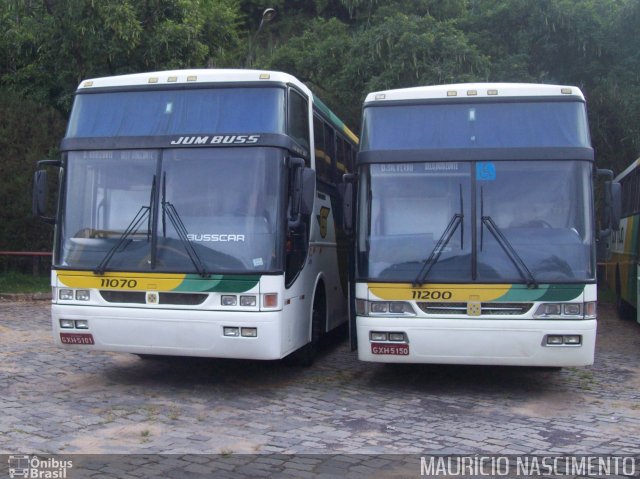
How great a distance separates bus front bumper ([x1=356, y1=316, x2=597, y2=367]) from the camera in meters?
8.45

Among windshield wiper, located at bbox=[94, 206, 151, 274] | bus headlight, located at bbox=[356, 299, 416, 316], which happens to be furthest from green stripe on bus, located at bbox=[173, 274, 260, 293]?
bus headlight, located at bbox=[356, 299, 416, 316]

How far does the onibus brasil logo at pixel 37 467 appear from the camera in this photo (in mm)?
6066

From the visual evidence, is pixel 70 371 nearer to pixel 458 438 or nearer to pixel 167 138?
pixel 167 138

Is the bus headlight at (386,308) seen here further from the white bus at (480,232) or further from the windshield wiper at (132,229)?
the windshield wiper at (132,229)

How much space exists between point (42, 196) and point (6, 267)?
462 inches

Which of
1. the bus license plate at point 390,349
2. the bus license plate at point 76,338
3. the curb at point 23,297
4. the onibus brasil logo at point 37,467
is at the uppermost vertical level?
the bus license plate at point 76,338

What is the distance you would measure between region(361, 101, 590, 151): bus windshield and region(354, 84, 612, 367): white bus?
0.01m

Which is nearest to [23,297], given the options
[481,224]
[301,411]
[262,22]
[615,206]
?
[262,22]

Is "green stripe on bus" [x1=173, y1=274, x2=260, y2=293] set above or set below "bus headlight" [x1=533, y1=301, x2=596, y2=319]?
above

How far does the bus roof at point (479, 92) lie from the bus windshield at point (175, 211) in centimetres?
167

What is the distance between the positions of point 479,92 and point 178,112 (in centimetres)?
336

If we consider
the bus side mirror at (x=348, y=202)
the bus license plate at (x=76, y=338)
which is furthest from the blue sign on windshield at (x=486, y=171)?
the bus license plate at (x=76, y=338)

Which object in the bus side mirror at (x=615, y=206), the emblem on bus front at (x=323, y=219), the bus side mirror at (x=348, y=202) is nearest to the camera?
the bus side mirror at (x=615, y=206)

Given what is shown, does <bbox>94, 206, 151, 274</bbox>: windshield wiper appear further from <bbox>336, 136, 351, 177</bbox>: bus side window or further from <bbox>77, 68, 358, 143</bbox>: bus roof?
<bbox>336, 136, 351, 177</bbox>: bus side window
